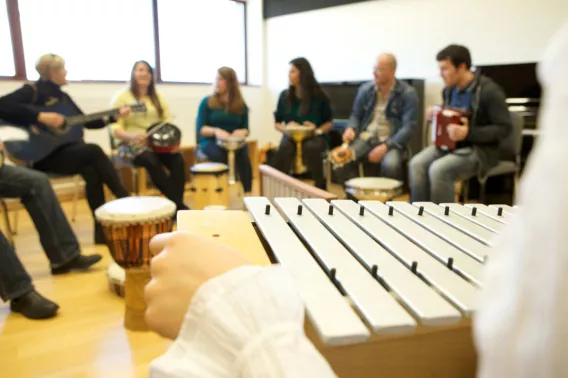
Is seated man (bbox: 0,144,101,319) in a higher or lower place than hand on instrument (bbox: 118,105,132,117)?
lower

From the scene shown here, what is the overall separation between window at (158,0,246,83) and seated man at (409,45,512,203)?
3.62m

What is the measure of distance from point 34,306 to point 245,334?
1970mm

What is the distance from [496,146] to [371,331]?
2.50 metres

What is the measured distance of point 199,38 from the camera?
5820 millimetres

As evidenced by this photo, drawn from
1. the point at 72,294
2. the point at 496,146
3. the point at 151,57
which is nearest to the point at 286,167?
the point at 496,146

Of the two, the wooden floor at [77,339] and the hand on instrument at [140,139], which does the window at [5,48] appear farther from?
the wooden floor at [77,339]

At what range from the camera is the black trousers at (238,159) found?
3.87m

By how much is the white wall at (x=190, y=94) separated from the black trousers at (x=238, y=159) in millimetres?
1390

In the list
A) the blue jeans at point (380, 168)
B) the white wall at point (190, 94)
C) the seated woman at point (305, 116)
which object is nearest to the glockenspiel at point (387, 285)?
the blue jeans at point (380, 168)

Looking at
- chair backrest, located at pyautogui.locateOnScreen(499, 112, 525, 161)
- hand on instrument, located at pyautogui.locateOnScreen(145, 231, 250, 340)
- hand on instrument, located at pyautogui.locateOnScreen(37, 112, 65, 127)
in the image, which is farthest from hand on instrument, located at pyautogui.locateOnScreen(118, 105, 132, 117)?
hand on instrument, located at pyautogui.locateOnScreen(145, 231, 250, 340)

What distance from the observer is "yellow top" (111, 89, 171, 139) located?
3.53 meters

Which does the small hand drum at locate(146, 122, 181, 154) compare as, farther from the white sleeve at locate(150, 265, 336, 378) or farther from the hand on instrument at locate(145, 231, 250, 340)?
the white sleeve at locate(150, 265, 336, 378)

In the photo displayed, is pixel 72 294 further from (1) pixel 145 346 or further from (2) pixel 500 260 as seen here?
(2) pixel 500 260

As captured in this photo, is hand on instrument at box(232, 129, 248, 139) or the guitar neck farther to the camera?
A: hand on instrument at box(232, 129, 248, 139)
